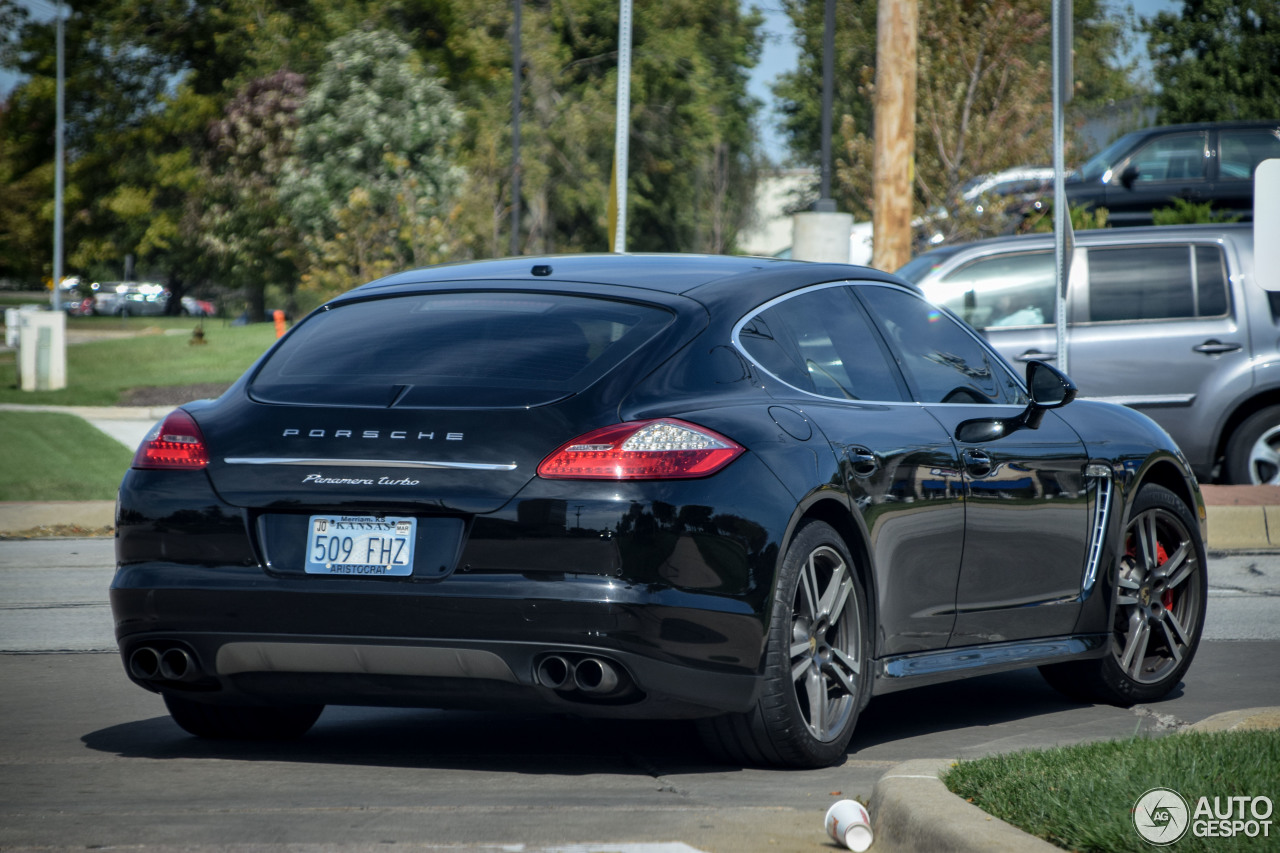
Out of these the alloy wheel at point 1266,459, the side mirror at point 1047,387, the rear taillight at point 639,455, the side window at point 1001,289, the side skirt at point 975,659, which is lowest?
the side skirt at point 975,659

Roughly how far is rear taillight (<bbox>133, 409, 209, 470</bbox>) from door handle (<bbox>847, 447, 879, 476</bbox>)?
187 centimetres

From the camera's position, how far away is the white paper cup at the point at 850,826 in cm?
416

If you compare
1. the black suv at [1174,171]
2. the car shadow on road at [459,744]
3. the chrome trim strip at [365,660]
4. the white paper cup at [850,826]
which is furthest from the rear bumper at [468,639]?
the black suv at [1174,171]

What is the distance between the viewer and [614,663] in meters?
4.62

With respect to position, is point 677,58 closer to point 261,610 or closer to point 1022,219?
point 1022,219

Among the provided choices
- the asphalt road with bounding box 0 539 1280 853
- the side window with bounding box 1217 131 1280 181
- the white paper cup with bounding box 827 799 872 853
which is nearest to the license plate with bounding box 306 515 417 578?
the asphalt road with bounding box 0 539 1280 853

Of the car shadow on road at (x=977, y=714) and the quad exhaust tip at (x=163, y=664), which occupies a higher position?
the quad exhaust tip at (x=163, y=664)

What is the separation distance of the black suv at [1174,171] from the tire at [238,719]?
16235 millimetres

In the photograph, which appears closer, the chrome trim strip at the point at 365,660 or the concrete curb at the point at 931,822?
the concrete curb at the point at 931,822

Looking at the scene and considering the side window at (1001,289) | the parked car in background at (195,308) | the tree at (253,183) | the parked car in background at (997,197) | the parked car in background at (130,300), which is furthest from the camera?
the parked car in background at (195,308)

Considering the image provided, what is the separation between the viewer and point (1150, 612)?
667cm

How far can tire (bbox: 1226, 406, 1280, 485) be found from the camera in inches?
499

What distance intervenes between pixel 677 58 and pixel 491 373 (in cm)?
5247

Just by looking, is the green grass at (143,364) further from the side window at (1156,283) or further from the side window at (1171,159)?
the side window at (1156,283)
